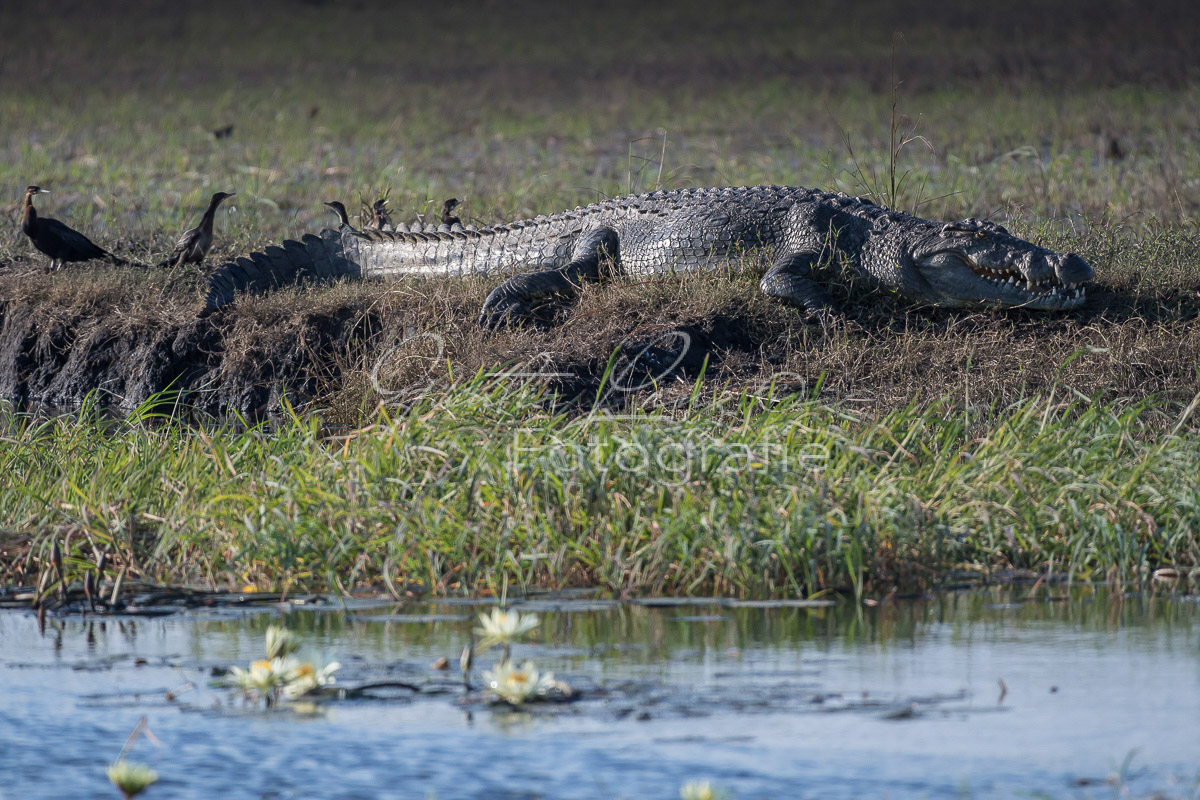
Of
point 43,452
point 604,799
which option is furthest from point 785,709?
point 43,452

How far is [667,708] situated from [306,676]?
850 millimetres

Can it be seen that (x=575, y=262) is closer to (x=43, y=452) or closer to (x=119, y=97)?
(x=43, y=452)

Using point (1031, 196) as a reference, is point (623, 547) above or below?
below

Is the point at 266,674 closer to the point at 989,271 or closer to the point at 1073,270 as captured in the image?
the point at 1073,270

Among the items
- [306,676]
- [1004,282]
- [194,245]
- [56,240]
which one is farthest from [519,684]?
[56,240]

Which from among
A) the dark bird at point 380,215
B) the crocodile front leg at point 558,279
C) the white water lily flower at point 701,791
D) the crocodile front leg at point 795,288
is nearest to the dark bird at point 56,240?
the dark bird at point 380,215

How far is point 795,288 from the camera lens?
25.2 feet

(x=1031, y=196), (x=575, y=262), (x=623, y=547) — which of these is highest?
(x=1031, y=196)

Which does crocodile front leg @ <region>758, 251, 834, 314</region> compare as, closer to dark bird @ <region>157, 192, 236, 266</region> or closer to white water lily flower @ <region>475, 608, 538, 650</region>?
dark bird @ <region>157, 192, 236, 266</region>

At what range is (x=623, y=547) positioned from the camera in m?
4.77

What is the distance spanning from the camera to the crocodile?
→ 7.65 meters

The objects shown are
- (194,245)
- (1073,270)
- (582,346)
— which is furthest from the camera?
(194,245)

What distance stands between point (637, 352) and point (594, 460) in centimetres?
231

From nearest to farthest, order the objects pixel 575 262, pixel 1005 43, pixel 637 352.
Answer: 1. pixel 637 352
2. pixel 575 262
3. pixel 1005 43
